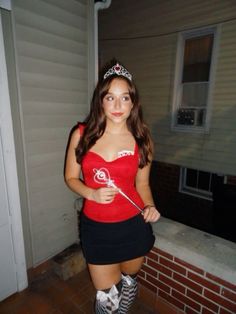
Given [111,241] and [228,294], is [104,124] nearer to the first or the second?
[111,241]

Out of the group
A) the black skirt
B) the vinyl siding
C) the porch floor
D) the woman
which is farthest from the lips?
the vinyl siding

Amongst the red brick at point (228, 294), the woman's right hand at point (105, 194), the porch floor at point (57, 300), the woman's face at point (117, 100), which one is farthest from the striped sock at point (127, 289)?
the woman's face at point (117, 100)

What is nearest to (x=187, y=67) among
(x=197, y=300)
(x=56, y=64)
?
(x=56, y=64)

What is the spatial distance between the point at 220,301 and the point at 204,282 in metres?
0.18

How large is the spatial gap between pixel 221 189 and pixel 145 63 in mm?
3787

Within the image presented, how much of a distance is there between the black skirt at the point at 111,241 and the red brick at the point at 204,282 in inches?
23.7

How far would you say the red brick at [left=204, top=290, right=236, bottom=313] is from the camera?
1.87m

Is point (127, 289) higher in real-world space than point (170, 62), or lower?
lower

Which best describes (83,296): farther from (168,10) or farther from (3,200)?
(168,10)

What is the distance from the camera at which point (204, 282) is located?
201 cm

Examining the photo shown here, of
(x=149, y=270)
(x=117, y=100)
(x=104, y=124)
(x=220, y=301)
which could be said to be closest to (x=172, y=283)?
(x=149, y=270)

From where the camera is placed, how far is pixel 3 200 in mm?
2238

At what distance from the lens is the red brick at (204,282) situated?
1.94 metres

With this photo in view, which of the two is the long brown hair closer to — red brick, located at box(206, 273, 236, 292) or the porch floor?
red brick, located at box(206, 273, 236, 292)
